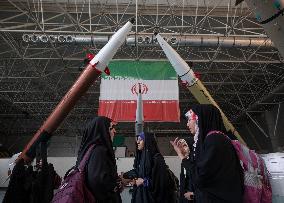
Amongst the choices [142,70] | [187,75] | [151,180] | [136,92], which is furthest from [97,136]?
[142,70]

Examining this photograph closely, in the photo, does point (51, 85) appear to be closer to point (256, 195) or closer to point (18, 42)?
point (18, 42)

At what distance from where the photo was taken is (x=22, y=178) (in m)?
3.80

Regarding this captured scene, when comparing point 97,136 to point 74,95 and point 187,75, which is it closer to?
point 74,95

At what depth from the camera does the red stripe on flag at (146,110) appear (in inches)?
370

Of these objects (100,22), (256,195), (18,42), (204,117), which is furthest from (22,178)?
(18,42)

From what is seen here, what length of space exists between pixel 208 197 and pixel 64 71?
1244cm

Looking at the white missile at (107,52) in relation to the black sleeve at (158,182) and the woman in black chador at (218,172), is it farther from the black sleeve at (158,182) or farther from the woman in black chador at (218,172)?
the woman in black chador at (218,172)

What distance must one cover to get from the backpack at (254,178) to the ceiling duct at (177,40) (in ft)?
24.5

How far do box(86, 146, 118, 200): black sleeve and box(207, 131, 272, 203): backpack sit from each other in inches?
33.5

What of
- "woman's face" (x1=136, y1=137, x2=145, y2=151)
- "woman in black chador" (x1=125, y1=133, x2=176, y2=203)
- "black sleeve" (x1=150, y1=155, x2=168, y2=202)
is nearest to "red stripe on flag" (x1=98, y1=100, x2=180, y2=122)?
"woman's face" (x1=136, y1=137, x2=145, y2=151)

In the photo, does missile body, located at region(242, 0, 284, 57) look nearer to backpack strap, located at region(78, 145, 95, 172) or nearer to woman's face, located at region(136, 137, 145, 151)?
backpack strap, located at region(78, 145, 95, 172)

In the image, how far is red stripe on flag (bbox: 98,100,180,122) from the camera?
30.8 ft

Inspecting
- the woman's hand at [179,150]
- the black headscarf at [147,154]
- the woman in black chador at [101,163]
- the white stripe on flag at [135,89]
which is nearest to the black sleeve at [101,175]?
the woman in black chador at [101,163]

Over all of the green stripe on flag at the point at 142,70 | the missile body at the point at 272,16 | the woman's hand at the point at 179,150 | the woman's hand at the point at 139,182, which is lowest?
the woman's hand at the point at 139,182
